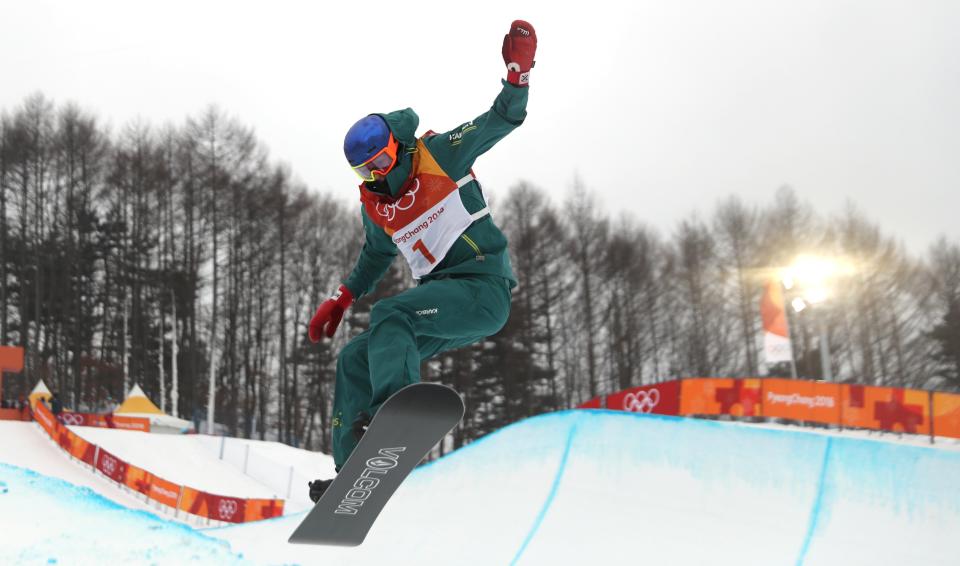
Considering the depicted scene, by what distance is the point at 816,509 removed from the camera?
6523 millimetres

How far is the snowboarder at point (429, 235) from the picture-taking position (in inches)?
117

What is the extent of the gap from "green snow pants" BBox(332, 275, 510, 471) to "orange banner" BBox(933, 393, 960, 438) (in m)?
11.2

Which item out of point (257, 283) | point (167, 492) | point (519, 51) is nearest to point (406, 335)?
point (519, 51)

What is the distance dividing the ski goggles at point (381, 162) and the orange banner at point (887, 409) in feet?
37.9

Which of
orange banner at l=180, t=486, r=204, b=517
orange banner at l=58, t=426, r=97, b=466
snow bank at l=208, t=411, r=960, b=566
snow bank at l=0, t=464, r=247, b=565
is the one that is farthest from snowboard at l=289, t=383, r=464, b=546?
orange banner at l=58, t=426, r=97, b=466

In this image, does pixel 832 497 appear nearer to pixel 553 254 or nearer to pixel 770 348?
pixel 770 348

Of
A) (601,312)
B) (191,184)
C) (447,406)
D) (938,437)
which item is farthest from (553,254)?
(447,406)

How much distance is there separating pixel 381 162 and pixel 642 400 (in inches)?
493

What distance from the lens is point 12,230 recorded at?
105ft

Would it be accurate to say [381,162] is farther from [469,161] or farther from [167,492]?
[167,492]

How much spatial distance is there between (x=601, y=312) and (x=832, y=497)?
26467 millimetres

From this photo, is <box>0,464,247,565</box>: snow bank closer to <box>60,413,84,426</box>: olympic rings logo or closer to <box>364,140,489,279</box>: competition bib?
<box>364,140,489,279</box>: competition bib

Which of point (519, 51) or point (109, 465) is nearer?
point (519, 51)

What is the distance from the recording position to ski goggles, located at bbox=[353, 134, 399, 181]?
3.04 metres
